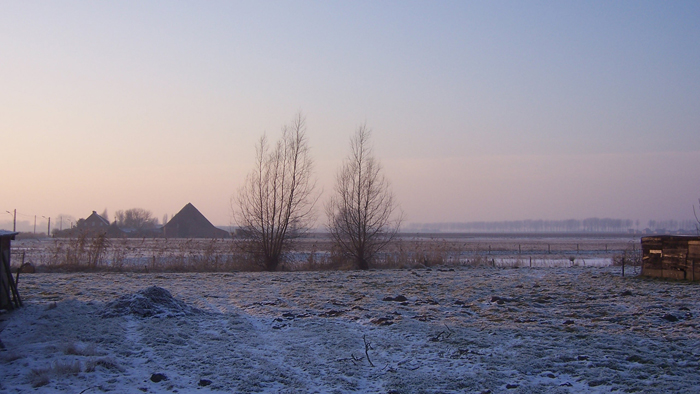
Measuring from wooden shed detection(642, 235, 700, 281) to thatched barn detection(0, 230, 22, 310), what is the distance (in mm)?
18820

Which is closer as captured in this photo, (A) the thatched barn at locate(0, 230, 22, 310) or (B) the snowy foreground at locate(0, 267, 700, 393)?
(B) the snowy foreground at locate(0, 267, 700, 393)

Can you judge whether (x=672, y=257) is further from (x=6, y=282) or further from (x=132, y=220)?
(x=132, y=220)

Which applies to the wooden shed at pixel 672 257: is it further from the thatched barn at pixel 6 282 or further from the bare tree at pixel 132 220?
the bare tree at pixel 132 220

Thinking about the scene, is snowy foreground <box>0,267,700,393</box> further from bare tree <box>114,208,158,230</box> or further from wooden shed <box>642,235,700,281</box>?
bare tree <box>114,208,158,230</box>

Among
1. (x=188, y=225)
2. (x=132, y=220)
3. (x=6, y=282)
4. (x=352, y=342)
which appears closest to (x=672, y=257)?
(x=352, y=342)

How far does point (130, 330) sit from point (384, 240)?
19336mm

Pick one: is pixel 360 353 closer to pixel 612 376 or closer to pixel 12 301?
pixel 612 376

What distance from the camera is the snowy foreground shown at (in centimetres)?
684

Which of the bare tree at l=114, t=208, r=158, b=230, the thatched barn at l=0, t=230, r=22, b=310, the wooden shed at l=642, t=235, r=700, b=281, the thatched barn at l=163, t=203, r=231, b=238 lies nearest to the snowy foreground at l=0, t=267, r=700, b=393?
the thatched barn at l=0, t=230, r=22, b=310

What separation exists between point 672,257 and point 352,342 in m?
13.5

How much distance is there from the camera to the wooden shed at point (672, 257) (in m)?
15.9

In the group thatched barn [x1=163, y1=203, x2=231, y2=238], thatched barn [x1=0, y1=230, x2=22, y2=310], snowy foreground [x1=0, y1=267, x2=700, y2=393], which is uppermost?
thatched barn [x1=163, y1=203, x2=231, y2=238]

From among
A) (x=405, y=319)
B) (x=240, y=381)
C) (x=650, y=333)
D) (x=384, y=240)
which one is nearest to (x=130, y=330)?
(x=240, y=381)

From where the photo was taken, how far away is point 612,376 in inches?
268
